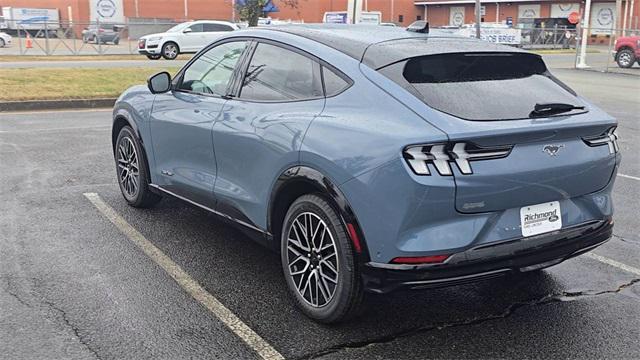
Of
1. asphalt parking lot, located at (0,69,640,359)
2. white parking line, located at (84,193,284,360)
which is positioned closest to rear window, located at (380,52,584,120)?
asphalt parking lot, located at (0,69,640,359)

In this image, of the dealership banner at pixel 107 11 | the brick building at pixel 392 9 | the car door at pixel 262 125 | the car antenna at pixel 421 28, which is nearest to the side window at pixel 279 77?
the car door at pixel 262 125

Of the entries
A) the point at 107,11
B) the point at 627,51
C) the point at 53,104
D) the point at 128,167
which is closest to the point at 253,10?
the point at 53,104

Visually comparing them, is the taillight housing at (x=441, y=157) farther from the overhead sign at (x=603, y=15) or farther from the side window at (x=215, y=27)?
the overhead sign at (x=603, y=15)

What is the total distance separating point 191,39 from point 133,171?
2326 cm

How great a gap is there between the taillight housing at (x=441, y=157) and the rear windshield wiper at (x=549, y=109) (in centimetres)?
54

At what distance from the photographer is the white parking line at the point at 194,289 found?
3.39 metres

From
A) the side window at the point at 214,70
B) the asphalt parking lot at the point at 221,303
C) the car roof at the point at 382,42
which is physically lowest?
the asphalt parking lot at the point at 221,303

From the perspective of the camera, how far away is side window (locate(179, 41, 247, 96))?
4547 mm

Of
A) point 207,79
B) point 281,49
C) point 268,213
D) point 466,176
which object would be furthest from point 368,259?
point 207,79

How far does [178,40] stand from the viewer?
90.5ft

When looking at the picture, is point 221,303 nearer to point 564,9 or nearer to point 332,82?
point 332,82

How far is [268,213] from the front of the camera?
391 centimetres

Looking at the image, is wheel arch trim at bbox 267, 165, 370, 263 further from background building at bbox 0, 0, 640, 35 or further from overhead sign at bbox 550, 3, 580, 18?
overhead sign at bbox 550, 3, 580, 18

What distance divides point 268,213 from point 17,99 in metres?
10.1
